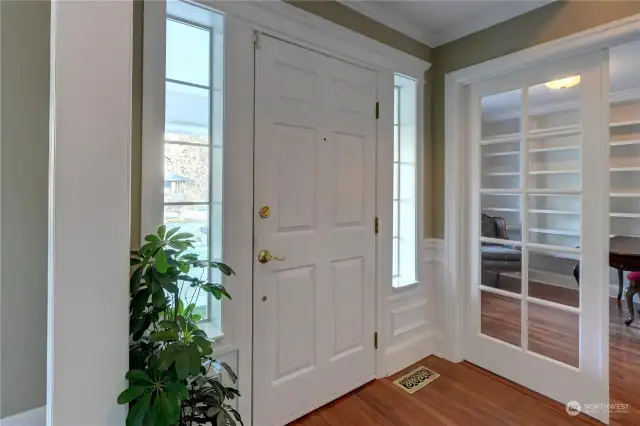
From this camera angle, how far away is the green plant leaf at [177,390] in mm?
1018

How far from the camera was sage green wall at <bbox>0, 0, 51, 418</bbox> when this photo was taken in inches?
45.2

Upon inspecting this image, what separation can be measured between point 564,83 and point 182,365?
93.4 inches

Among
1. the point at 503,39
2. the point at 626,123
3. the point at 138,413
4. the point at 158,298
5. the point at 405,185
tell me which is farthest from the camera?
the point at 626,123

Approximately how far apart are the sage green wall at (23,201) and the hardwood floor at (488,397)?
126 centimetres

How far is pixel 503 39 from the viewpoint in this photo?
2.20m

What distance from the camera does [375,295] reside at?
2236 millimetres

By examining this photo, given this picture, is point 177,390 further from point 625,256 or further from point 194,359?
point 625,256

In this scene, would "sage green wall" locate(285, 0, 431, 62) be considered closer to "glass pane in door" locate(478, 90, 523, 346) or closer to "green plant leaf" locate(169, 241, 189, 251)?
"glass pane in door" locate(478, 90, 523, 346)

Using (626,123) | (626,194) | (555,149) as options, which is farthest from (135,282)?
(626,123)

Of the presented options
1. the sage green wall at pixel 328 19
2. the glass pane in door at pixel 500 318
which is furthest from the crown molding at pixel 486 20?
the glass pane in door at pixel 500 318

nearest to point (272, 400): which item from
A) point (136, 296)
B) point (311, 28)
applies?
point (136, 296)

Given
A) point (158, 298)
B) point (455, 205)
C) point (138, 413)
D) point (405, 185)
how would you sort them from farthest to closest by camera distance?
point (405, 185)
point (455, 205)
point (158, 298)
point (138, 413)

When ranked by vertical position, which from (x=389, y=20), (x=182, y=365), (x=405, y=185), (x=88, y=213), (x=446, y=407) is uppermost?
(x=389, y=20)

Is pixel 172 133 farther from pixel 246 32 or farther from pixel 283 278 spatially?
pixel 283 278
